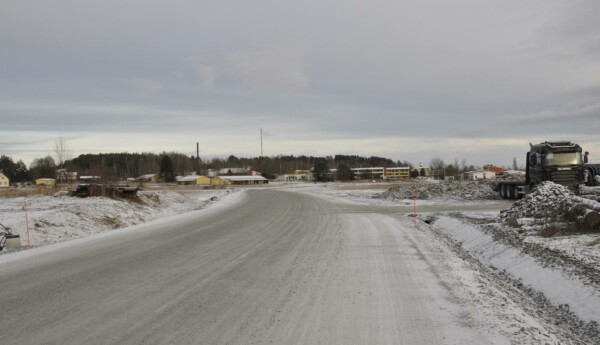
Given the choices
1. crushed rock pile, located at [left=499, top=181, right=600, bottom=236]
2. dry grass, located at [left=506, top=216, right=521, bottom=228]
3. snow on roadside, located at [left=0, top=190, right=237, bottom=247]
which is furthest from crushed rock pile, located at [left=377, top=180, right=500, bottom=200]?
snow on roadside, located at [left=0, top=190, right=237, bottom=247]

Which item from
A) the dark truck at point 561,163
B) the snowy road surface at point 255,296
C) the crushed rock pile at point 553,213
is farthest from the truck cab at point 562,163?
the snowy road surface at point 255,296

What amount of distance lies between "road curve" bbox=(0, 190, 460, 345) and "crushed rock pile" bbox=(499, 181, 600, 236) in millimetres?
5426

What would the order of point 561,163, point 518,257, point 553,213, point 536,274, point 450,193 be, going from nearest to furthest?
point 536,274 < point 518,257 < point 553,213 < point 561,163 < point 450,193

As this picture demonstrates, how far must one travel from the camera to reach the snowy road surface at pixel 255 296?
5410mm

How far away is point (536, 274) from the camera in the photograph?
350 inches

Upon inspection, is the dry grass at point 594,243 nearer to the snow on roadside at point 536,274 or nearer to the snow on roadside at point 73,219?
the snow on roadside at point 536,274

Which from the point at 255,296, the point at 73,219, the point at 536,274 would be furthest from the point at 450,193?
the point at 255,296

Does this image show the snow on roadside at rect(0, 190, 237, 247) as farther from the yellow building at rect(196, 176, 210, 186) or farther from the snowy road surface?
the yellow building at rect(196, 176, 210, 186)

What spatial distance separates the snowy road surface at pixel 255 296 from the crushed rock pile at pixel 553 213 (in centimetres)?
436

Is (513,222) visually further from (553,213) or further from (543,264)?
(543,264)

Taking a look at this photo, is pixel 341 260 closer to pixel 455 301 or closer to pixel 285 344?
pixel 455 301

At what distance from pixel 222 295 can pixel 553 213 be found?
1279cm

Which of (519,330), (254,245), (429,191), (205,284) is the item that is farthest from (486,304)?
(429,191)

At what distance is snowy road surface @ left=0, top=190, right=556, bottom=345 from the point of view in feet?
17.7
